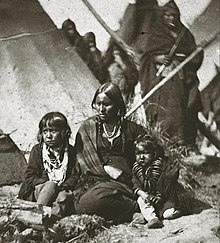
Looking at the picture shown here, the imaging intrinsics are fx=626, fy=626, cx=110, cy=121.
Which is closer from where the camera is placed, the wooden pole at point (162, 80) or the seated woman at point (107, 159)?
the seated woman at point (107, 159)

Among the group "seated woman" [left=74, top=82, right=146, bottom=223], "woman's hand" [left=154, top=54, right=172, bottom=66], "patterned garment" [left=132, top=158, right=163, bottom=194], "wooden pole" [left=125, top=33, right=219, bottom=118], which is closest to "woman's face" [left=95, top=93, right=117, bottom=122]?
"seated woman" [left=74, top=82, right=146, bottom=223]

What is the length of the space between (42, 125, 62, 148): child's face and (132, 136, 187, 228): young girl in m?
0.50

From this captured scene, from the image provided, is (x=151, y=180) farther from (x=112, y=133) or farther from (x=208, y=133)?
(x=208, y=133)

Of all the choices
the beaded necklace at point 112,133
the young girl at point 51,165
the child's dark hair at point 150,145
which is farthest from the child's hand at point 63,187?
the child's dark hair at point 150,145

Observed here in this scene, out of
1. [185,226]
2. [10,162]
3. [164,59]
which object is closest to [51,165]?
[10,162]

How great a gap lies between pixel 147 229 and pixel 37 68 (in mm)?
1209

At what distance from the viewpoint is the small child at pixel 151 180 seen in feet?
12.6

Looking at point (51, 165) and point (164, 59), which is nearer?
point (51, 165)

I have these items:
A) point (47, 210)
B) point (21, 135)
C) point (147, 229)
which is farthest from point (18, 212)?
point (147, 229)

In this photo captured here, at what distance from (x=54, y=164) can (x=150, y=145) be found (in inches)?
24.5

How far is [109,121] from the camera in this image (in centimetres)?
394

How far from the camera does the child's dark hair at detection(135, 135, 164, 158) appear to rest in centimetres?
394

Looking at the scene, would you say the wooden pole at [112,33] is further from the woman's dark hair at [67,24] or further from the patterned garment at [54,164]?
the patterned garment at [54,164]

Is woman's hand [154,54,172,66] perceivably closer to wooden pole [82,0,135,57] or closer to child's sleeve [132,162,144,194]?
wooden pole [82,0,135,57]
